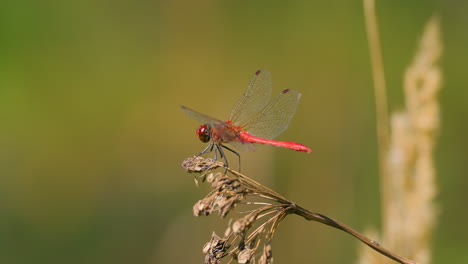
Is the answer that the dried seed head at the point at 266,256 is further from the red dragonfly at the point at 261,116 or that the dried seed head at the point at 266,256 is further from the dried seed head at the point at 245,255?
the red dragonfly at the point at 261,116

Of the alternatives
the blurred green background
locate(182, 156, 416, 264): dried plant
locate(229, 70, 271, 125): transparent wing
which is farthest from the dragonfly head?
the blurred green background

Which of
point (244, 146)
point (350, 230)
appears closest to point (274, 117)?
point (244, 146)

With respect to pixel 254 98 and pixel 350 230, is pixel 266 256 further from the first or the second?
pixel 254 98

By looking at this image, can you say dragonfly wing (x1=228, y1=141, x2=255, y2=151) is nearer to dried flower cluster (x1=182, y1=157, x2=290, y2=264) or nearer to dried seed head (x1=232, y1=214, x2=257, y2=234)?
dried flower cluster (x1=182, y1=157, x2=290, y2=264)

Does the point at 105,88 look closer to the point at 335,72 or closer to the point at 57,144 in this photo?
the point at 57,144

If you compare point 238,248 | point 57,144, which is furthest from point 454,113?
point 238,248
